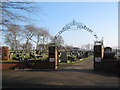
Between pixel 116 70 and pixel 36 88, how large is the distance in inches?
352

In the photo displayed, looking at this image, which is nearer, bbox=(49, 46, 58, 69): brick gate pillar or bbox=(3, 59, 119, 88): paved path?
bbox=(3, 59, 119, 88): paved path

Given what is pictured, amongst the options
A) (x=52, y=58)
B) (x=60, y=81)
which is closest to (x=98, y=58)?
(x=52, y=58)

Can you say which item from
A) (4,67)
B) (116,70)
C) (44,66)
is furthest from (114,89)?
(4,67)

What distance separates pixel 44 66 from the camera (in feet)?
53.9

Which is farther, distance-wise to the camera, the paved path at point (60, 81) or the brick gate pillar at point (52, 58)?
the brick gate pillar at point (52, 58)

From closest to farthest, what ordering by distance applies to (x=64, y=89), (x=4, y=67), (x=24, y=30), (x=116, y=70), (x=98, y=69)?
(x=64, y=89) → (x=24, y=30) → (x=116, y=70) → (x=98, y=69) → (x=4, y=67)

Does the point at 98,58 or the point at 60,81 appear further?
the point at 98,58

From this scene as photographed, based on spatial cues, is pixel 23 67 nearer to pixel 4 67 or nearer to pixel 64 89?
pixel 4 67

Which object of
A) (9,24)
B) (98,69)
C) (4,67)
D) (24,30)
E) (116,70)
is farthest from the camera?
(4,67)

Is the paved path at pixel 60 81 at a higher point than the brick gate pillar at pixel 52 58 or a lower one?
lower

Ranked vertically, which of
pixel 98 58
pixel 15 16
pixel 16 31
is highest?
pixel 15 16

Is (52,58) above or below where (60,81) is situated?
above

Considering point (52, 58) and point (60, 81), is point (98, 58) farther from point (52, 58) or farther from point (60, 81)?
point (60, 81)

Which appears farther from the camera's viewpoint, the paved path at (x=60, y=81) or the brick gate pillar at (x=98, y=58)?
the brick gate pillar at (x=98, y=58)
